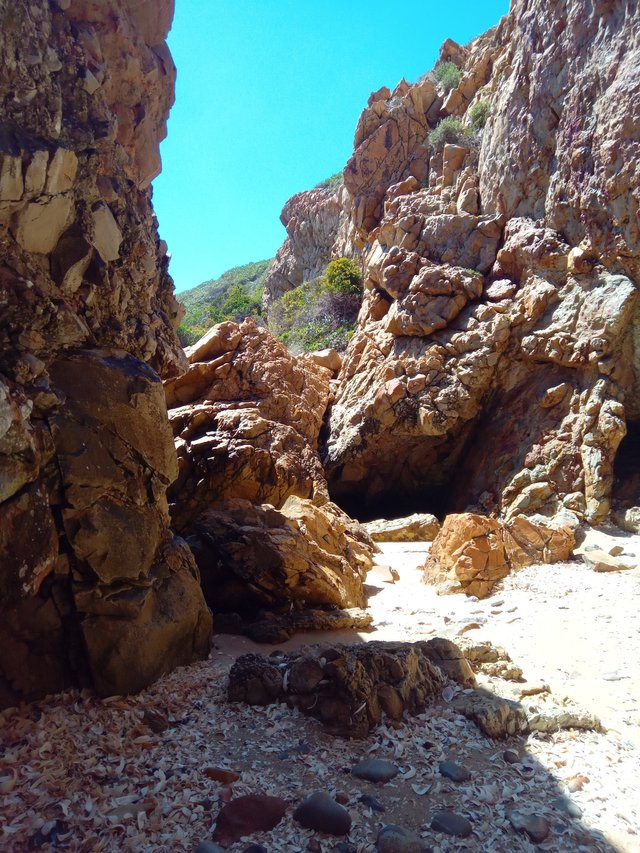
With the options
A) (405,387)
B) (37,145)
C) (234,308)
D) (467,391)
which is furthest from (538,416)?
(234,308)

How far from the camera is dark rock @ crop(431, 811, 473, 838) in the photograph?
300cm

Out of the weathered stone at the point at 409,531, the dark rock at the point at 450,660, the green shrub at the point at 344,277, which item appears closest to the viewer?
the dark rock at the point at 450,660

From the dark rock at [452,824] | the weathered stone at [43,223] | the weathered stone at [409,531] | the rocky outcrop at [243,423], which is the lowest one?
the weathered stone at [409,531]

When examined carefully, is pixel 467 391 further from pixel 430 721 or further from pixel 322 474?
pixel 430 721

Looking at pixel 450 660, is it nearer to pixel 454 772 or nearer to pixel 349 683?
pixel 349 683

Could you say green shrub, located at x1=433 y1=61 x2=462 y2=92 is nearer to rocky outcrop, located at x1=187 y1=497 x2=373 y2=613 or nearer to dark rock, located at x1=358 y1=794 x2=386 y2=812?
rocky outcrop, located at x1=187 y1=497 x2=373 y2=613

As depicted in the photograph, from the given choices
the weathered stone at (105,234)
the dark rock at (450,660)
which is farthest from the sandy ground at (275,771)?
the weathered stone at (105,234)

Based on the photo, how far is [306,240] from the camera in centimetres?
2962

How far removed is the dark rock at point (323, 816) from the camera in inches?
118

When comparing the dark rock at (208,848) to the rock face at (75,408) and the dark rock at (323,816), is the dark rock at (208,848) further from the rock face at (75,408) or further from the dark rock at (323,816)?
the rock face at (75,408)

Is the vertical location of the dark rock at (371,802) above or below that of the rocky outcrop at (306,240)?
below

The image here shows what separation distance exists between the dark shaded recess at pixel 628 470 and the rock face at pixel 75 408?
860 cm

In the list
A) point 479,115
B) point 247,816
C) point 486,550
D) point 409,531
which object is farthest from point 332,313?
point 247,816

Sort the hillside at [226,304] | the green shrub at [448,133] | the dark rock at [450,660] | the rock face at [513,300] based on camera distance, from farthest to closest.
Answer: the hillside at [226,304] < the green shrub at [448,133] < the rock face at [513,300] < the dark rock at [450,660]
